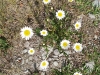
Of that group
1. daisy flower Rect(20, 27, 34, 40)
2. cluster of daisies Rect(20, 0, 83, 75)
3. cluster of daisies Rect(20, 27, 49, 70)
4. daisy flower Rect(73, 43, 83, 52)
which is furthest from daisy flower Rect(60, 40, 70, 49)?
daisy flower Rect(20, 27, 34, 40)

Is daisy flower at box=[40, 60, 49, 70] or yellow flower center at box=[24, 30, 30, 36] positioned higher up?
yellow flower center at box=[24, 30, 30, 36]

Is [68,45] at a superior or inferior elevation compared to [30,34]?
inferior

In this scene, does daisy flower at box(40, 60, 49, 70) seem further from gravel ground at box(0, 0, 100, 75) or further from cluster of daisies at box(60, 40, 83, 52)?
cluster of daisies at box(60, 40, 83, 52)

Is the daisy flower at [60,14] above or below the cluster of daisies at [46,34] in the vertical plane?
above

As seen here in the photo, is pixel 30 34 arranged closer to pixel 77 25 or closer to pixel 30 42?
pixel 30 42

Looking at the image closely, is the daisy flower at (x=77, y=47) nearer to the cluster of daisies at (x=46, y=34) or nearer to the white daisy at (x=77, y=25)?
the cluster of daisies at (x=46, y=34)

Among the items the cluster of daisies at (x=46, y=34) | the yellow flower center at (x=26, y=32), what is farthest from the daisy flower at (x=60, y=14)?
the yellow flower center at (x=26, y=32)

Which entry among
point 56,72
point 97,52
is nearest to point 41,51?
point 56,72

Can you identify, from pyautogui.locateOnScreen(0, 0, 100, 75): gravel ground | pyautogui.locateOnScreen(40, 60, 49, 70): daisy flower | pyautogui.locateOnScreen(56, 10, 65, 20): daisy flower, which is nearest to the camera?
pyautogui.locateOnScreen(40, 60, 49, 70): daisy flower

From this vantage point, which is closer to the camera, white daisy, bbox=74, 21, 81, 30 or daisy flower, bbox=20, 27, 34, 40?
daisy flower, bbox=20, 27, 34, 40

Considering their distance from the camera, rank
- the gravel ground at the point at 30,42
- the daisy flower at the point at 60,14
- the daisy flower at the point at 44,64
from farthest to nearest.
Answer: the daisy flower at the point at 60,14, the gravel ground at the point at 30,42, the daisy flower at the point at 44,64

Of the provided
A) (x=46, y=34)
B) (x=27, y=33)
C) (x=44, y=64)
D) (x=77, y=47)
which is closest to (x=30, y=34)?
(x=27, y=33)
